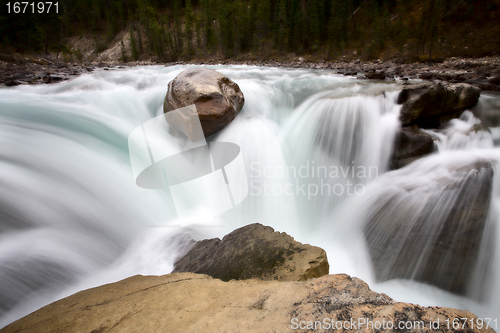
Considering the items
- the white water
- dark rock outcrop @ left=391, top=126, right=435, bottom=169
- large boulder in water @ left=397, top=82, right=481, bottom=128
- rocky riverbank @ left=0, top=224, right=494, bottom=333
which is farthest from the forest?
rocky riverbank @ left=0, top=224, right=494, bottom=333

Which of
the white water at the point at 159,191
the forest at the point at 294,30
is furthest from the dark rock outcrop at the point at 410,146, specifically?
the forest at the point at 294,30

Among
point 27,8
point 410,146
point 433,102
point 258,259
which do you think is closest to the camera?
point 258,259

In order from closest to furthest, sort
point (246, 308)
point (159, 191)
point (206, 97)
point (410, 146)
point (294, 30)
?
point (246, 308), point (410, 146), point (159, 191), point (206, 97), point (294, 30)

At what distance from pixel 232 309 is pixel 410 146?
12.4 ft

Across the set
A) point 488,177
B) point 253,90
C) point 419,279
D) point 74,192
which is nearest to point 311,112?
point 253,90

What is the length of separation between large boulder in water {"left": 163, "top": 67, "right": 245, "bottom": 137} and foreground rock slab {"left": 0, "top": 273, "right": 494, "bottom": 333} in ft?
11.1

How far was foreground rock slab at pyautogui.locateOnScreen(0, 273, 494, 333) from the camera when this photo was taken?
99 centimetres

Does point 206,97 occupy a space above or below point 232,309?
above

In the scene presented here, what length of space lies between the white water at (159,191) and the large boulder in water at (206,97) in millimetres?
381

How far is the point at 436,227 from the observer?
8.80 ft

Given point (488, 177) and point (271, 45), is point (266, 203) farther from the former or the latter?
point (271, 45)

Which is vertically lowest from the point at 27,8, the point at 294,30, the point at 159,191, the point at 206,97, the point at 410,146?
the point at 159,191

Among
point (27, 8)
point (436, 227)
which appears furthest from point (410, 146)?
point (27, 8)

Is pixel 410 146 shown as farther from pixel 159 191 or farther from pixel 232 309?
Result: pixel 159 191
